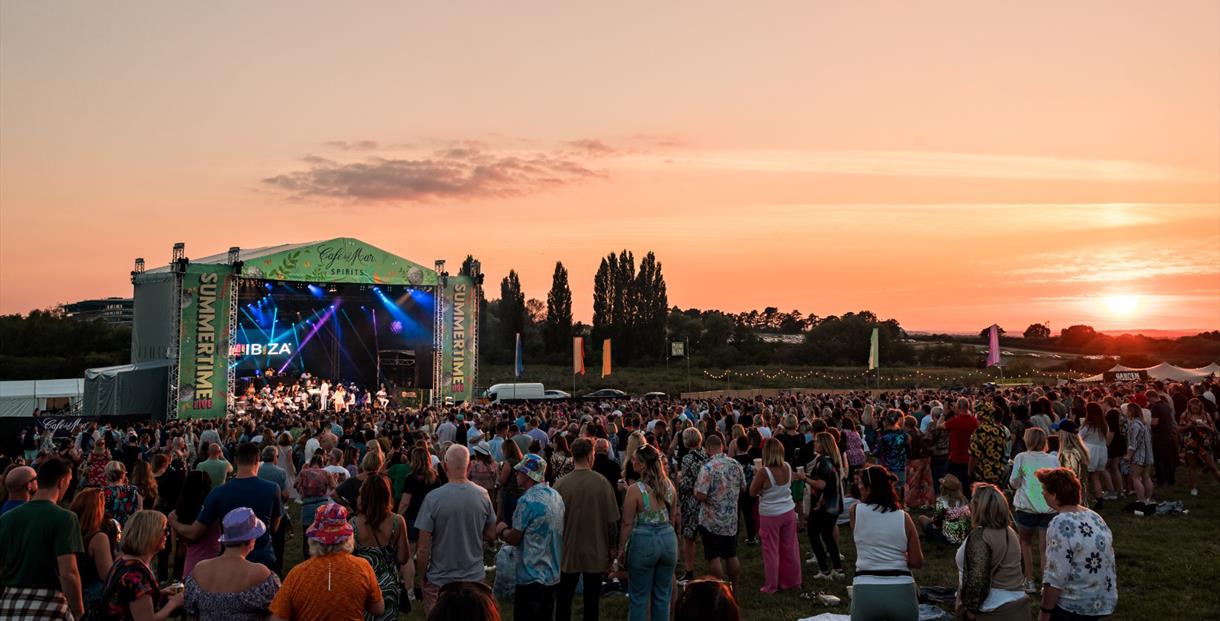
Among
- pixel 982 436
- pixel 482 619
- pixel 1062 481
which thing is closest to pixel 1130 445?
pixel 982 436

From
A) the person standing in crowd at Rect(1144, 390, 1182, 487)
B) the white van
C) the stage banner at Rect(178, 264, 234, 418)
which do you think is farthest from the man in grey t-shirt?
the white van

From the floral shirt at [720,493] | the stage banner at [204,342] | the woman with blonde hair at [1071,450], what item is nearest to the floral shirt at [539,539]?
the floral shirt at [720,493]

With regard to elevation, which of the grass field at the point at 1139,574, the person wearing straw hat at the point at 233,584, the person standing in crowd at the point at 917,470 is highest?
the person wearing straw hat at the point at 233,584

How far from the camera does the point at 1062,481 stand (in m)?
4.98

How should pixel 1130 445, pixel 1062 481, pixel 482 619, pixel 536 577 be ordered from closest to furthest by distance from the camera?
pixel 482 619, pixel 1062 481, pixel 536 577, pixel 1130 445

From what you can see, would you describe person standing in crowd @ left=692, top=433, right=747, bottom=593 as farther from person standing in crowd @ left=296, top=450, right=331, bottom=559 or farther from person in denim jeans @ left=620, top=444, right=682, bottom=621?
person standing in crowd @ left=296, top=450, right=331, bottom=559

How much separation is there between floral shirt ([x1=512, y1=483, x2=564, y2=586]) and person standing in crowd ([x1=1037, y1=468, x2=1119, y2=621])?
2976 millimetres

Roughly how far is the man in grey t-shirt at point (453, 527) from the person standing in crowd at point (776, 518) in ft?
10.7

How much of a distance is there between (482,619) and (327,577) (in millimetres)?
1863

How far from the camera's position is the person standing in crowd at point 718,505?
760cm

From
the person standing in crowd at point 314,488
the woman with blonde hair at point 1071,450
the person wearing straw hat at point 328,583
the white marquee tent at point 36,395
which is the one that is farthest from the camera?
the white marquee tent at point 36,395

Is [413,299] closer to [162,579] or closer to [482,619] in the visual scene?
[162,579]

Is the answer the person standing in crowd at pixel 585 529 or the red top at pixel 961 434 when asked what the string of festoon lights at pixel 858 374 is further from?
the person standing in crowd at pixel 585 529

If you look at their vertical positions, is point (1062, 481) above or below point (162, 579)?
above
